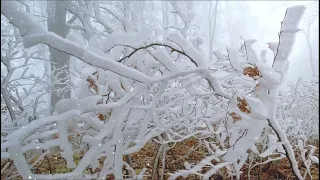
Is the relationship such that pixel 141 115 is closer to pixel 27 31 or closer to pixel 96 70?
pixel 96 70

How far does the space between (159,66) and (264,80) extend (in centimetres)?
59

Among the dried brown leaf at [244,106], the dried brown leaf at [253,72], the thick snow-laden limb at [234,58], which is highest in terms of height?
the thick snow-laden limb at [234,58]

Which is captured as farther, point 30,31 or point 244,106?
point 244,106

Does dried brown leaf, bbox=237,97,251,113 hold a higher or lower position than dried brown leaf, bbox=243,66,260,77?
lower

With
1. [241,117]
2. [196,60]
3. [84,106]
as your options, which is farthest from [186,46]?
[84,106]

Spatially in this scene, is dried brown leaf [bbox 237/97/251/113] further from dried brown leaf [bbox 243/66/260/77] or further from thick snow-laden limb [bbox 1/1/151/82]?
thick snow-laden limb [bbox 1/1/151/82]

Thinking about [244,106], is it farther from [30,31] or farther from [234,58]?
[30,31]

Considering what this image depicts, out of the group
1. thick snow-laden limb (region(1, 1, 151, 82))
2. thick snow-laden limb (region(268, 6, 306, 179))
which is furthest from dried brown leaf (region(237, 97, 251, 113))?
thick snow-laden limb (region(1, 1, 151, 82))

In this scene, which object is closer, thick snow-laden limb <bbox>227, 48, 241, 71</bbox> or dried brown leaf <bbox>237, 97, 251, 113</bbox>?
dried brown leaf <bbox>237, 97, 251, 113</bbox>

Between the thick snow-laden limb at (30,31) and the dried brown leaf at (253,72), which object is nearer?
the thick snow-laden limb at (30,31)

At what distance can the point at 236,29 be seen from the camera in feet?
96.7

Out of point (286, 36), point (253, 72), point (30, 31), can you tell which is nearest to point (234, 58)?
point (253, 72)

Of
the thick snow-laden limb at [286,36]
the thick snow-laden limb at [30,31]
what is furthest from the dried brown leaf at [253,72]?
the thick snow-laden limb at [30,31]

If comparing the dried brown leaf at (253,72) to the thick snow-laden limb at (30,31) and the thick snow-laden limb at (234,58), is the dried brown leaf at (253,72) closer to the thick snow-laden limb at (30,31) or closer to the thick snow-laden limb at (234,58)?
the thick snow-laden limb at (234,58)
